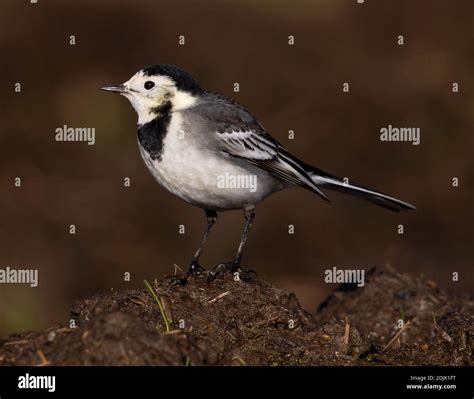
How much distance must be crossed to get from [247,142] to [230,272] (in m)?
1.45

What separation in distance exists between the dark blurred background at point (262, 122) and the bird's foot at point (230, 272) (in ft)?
17.1

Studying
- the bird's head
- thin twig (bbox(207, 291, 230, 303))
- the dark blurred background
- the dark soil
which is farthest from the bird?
the dark blurred background

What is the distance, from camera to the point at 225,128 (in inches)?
369

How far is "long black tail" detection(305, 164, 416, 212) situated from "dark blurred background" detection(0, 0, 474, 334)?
3.76 meters

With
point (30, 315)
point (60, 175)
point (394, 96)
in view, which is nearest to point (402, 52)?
point (394, 96)

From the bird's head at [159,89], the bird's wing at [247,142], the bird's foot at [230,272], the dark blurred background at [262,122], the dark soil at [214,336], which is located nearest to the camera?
the dark soil at [214,336]

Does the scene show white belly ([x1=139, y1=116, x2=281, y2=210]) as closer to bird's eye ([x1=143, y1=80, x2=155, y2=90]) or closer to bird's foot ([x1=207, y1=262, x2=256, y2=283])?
bird's eye ([x1=143, y1=80, x2=155, y2=90])

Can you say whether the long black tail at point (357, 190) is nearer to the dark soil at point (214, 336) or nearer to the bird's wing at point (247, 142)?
the bird's wing at point (247, 142)

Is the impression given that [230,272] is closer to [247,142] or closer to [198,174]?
[198,174]

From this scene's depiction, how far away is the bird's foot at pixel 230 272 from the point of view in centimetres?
850

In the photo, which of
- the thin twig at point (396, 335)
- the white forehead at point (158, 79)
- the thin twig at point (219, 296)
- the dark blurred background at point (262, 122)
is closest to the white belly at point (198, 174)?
the white forehead at point (158, 79)

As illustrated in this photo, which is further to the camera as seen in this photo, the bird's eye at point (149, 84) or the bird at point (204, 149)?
the bird's eye at point (149, 84)

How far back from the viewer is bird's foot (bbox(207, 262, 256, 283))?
850cm

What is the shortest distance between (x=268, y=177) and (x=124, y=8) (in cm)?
1442
